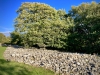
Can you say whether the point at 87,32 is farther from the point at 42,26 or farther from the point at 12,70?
the point at 12,70

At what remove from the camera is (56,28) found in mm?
31422

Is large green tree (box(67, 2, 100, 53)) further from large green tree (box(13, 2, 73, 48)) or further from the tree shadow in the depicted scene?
the tree shadow

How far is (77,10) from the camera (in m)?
36.9

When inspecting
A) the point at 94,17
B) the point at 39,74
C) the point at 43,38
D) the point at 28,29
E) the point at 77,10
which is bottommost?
the point at 39,74

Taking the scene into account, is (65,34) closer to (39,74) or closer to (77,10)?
(77,10)

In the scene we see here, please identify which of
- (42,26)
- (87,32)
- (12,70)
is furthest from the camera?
(87,32)

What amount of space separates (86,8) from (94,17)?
22.0 feet

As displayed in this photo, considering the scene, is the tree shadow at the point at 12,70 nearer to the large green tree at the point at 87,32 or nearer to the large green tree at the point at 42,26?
the large green tree at the point at 42,26

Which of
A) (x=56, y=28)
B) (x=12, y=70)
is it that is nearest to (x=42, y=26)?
(x=56, y=28)

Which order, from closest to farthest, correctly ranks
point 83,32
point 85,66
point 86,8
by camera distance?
point 85,66 → point 83,32 → point 86,8

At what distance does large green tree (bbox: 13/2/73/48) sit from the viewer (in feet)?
101

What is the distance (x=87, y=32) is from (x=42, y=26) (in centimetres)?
980

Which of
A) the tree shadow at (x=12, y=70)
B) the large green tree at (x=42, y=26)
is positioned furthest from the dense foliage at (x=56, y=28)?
the tree shadow at (x=12, y=70)

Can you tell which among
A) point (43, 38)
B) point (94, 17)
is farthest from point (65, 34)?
point (94, 17)
